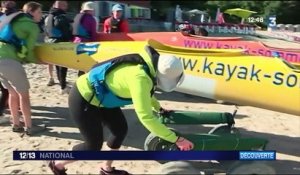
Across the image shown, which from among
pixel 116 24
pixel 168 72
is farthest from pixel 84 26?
pixel 168 72

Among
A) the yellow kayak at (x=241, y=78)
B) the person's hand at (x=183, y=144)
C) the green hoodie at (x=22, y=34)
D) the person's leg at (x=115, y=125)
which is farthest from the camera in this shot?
the green hoodie at (x=22, y=34)

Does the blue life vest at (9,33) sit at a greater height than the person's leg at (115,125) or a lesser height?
greater

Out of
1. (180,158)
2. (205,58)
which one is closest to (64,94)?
(205,58)

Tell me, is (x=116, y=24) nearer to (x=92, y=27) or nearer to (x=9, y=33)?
(x=92, y=27)

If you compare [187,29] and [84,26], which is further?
[187,29]

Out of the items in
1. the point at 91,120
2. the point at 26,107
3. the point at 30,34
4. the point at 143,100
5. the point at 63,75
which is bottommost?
the point at 63,75

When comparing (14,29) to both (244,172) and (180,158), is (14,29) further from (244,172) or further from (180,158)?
(244,172)

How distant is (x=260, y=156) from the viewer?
3.68m

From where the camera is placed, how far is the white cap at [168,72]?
3.38 metres

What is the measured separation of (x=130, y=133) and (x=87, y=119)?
2001 mm

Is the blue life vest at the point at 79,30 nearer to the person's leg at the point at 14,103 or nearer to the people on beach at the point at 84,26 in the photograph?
the people on beach at the point at 84,26

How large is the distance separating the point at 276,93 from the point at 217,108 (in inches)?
94.9

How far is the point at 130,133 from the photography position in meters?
5.75

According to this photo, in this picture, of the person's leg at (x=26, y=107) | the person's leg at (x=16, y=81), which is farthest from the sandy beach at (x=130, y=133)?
the person's leg at (x=16, y=81)
